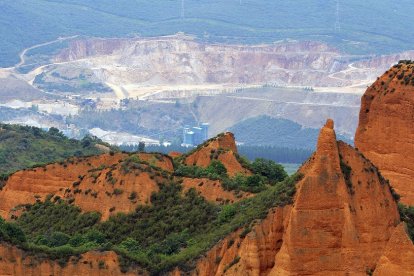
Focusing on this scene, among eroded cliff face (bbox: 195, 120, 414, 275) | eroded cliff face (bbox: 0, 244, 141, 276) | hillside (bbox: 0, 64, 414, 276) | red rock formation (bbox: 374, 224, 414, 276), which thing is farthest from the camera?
eroded cliff face (bbox: 0, 244, 141, 276)

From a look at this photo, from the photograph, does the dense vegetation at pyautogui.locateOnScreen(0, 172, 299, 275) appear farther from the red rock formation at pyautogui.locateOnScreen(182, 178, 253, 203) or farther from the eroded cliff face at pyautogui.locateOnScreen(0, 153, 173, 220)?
the eroded cliff face at pyautogui.locateOnScreen(0, 153, 173, 220)

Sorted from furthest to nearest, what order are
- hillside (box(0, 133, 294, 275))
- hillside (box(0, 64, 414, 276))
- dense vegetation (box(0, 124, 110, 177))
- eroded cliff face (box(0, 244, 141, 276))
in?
dense vegetation (box(0, 124, 110, 177))
hillside (box(0, 133, 294, 275))
eroded cliff face (box(0, 244, 141, 276))
hillside (box(0, 64, 414, 276))

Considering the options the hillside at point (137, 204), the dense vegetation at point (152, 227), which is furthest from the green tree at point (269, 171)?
the dense vegetation at point (152, 227)

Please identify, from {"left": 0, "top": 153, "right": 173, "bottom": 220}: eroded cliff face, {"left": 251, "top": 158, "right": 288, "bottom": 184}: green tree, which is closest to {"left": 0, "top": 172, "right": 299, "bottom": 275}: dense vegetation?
{"left": 0, "top": 153, "right": 173, "bottom": 220}: eroded cliff face

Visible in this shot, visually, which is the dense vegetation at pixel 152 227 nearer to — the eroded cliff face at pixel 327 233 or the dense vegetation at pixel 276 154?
the eroded cliff face at pixel 327 233

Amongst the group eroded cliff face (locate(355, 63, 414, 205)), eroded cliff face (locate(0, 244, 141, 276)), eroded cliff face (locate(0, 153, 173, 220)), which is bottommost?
eroded cliff face (locate(0, 244, 141, 276))

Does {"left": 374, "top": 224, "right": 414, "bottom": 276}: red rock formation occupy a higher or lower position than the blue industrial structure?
higher
